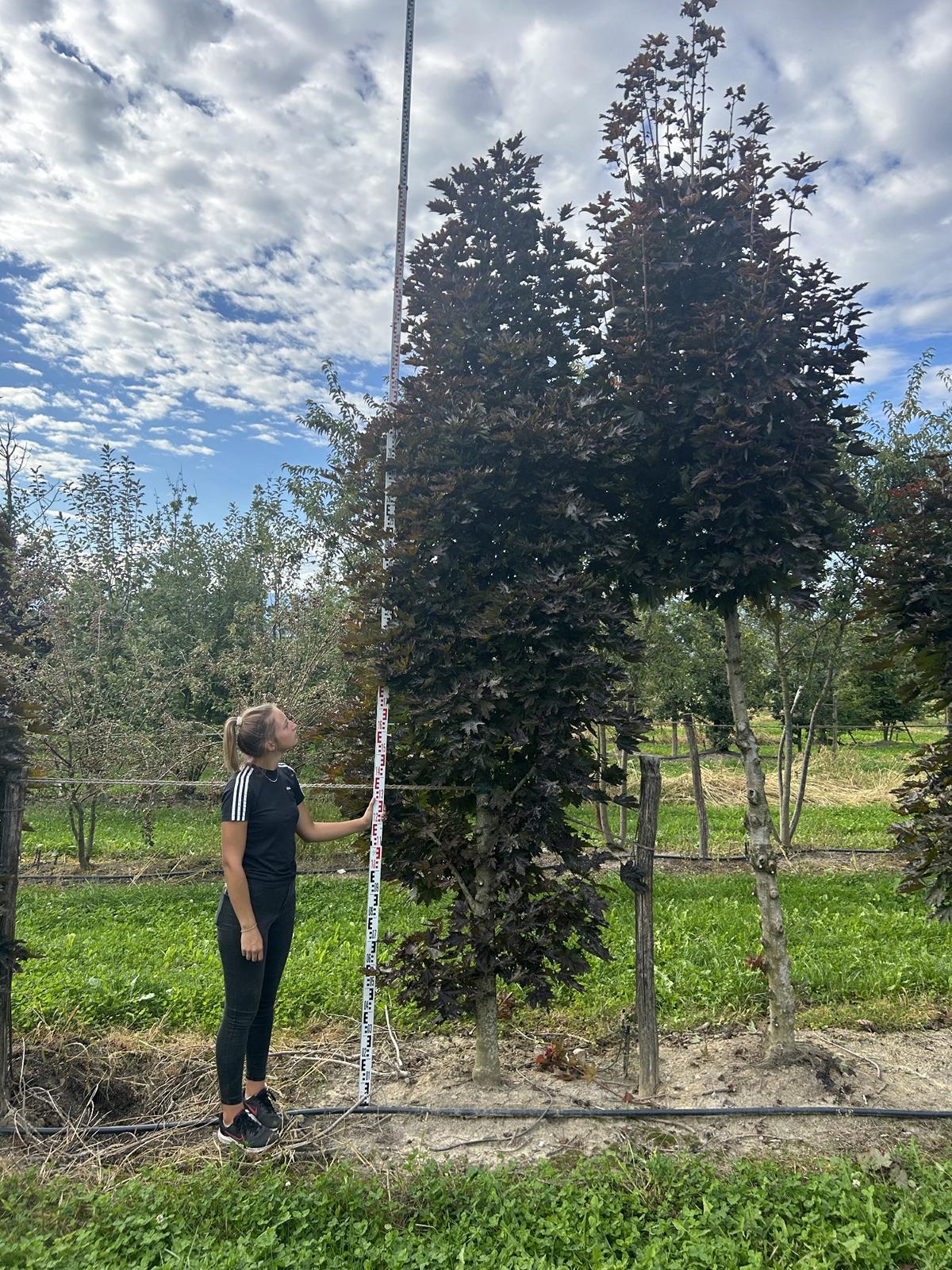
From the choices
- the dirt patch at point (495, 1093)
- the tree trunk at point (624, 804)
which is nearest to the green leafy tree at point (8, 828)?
the dirt patch at point (495, 1093)

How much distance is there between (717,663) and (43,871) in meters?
9.01

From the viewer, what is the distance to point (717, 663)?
1038cm

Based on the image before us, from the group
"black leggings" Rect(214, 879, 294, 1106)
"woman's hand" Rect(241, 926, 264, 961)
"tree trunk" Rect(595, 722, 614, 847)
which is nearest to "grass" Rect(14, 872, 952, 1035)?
"tree trunk" Rect(595, 722, 614, 847)

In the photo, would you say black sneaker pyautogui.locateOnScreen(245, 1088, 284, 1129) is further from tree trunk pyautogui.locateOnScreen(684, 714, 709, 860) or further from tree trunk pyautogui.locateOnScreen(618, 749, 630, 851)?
tree trunk pyautogui.locateOnScreen(684, 714, 709, 860)

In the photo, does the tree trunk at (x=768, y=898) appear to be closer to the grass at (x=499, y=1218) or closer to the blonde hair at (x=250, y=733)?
the grass at (x=499, y=1218)

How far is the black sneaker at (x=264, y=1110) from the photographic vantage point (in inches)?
134

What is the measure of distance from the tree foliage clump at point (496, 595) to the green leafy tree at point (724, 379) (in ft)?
0.95

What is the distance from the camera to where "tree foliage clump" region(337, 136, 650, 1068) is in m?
3.50

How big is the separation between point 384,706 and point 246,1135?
1.93 metres

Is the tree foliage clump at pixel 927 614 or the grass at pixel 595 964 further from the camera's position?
the grass at pixel 595 964

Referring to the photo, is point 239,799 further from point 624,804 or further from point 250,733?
point 624,804

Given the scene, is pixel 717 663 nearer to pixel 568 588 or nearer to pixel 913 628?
pixel 913 628

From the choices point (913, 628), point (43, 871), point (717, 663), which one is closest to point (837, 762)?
point (717, 663)

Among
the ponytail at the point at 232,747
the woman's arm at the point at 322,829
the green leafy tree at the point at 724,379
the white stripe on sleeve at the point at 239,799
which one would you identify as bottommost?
the woman's arm at the point at 322,829
